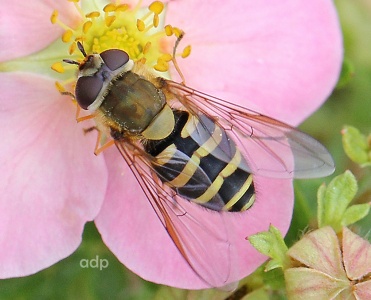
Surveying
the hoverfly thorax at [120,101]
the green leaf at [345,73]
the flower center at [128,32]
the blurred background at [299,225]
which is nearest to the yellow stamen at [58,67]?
the flower center at [128,32]

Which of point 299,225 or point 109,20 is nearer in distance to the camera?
point 109,20

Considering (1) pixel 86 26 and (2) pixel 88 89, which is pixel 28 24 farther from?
(2) pixel 88 89

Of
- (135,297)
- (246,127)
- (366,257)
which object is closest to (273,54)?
(246,127)

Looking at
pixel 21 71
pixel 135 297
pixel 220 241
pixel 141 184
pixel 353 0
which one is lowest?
pixel 135 297

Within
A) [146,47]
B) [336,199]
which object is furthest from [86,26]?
[336,199]

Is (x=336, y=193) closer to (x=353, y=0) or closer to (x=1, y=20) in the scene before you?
(x=1, y=20)

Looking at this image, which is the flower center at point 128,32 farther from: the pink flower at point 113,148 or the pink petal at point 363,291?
the pink petal at point 363,291

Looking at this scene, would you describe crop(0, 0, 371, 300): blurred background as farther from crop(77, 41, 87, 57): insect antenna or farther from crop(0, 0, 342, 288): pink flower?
crop(77, 41, 87, 57): insect antenna
